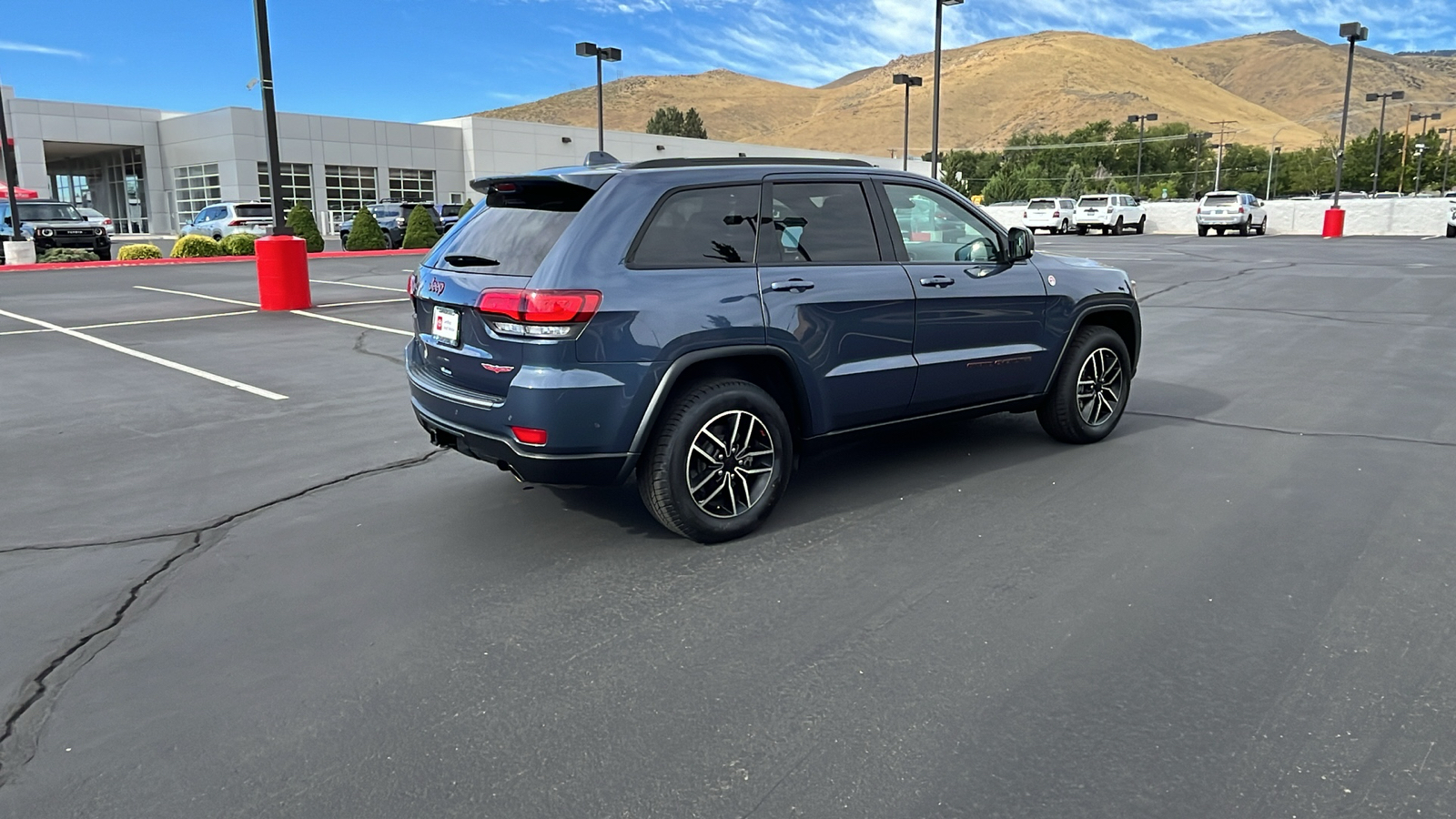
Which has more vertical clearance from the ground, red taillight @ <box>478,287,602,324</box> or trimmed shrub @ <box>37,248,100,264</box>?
red taillight @ <box>478,287,602,324</box>

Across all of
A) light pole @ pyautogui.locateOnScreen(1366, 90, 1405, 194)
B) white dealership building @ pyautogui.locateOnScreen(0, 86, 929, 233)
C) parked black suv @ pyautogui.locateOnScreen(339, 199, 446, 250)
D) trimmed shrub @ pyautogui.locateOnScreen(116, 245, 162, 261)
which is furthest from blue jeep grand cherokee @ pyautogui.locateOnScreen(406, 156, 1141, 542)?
light pole @ pyautogui.locateOnScreen(1366, 90, 1405, 194)

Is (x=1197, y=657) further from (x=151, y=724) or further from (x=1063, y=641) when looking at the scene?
(x=151, y=724)

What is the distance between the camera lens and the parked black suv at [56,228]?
88.3 ft

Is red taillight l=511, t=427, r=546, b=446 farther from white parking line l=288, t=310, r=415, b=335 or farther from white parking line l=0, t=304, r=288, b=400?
white parking line l=288, t=310, r=415, b=335

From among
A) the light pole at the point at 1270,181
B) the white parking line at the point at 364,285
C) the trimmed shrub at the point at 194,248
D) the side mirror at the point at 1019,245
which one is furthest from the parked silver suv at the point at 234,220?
the light pole at the point at 1270,181

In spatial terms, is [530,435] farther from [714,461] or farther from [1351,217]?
[1351,217]

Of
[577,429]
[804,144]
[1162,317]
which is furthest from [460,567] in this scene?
[804,144]

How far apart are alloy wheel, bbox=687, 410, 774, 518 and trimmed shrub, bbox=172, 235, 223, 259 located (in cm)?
2534

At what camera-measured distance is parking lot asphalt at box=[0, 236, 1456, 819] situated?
2832mm

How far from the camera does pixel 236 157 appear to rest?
153 ft

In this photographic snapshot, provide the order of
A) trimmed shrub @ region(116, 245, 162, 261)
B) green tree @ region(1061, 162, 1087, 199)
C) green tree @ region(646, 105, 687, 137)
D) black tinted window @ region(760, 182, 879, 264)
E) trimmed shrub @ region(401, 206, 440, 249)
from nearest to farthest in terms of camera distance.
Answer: black tinted window @ region(760, 182, 879, 264) → trimmed shrub @ region(116, 245, 162, 261) → trimmed shrub @ region(401, 206, 440, 249) → green tree @ region(1061, 162, 1087, 199) → green tree @ region(646, 105, 687, 137)

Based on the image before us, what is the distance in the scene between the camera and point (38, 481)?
5.75 m

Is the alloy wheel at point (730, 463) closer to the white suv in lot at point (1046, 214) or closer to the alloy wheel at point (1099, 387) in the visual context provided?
the alloy wheel at point (1099, 387)

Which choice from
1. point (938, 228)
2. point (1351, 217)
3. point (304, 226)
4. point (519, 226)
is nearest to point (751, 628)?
point (519, 226)
